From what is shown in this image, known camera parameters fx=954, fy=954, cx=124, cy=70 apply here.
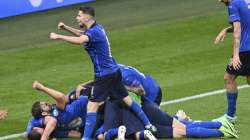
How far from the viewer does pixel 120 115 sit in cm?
1494

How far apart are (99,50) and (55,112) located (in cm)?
128

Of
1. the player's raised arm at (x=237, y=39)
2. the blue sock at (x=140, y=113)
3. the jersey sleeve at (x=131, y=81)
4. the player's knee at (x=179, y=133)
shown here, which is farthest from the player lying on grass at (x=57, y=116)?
the player's raised arm at (x=237, y=39)

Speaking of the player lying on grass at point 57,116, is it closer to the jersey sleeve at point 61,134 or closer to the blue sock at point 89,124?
the jersey sleeve at point 61,134

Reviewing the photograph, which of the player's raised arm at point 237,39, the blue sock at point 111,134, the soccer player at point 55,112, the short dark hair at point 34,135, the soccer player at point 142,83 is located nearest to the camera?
the blue sock at point 111,134

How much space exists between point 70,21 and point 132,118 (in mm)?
9600

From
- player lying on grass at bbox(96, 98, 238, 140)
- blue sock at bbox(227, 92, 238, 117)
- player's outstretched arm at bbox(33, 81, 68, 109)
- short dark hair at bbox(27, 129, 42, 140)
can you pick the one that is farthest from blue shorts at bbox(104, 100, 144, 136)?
blue sock at bbox(227, 92, 238, 117)

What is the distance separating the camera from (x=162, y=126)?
15.0 metres

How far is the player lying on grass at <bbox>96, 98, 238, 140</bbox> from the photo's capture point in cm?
1473

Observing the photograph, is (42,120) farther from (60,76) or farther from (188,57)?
(188,57)

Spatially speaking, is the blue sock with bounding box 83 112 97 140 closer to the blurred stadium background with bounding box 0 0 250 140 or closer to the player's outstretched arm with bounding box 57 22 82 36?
the player's outstretched arm with bounding box 57 22 82 36

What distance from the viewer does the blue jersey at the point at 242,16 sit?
598 inches

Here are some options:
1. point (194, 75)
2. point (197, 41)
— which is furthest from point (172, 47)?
point (194, 75)

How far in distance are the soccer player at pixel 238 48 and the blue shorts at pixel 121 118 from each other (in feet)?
5.32

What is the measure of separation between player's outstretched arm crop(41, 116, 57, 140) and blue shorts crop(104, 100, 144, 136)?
2.68 ft
